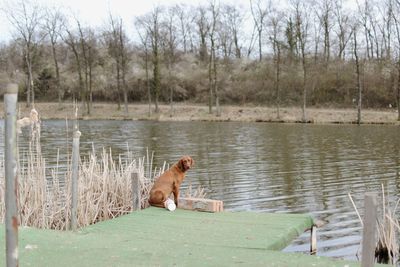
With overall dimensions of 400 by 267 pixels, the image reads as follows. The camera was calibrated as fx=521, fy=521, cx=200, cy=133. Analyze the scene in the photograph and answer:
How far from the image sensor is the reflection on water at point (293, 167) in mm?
9809

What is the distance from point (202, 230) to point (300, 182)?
7.79m

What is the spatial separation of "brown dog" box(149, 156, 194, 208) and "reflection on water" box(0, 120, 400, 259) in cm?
182

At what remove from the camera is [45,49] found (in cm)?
5984

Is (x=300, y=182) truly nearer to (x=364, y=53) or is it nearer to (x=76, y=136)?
(x=76, y=136)

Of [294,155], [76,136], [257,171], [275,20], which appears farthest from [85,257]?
[275,20]

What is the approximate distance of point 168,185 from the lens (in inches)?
289

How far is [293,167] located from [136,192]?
9.52 meters

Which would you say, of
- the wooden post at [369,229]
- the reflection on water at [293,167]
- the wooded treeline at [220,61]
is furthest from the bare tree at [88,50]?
the wooden post at [369,229]

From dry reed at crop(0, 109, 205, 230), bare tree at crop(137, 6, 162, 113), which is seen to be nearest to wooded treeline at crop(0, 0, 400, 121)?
bare tree at crop(137, 6, 162, 113)

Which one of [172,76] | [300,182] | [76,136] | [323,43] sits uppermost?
[323,43]

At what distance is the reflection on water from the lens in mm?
9809

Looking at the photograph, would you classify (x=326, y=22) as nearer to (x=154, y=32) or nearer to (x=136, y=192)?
(x=154, y=32)

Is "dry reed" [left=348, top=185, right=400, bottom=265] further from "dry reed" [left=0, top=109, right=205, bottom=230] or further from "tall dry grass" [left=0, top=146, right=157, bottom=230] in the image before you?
"tall dry grass" [left=0, top=146, right=157, bottom=230]

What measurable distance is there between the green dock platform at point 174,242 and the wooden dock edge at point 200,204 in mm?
131
